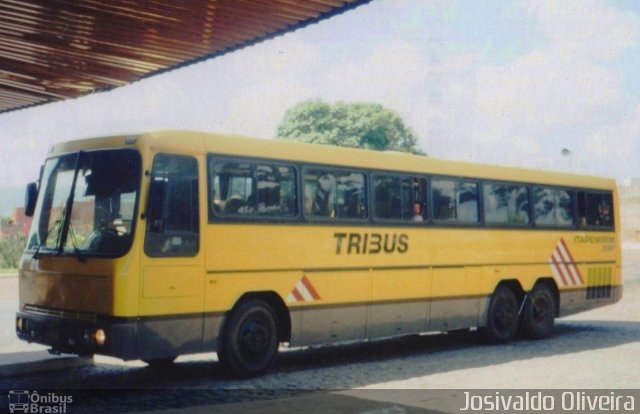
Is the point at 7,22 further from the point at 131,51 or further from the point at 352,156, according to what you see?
the point at 352,156

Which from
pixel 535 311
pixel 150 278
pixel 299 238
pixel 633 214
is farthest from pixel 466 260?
pixel 633 214

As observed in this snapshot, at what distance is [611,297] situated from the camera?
1794cm

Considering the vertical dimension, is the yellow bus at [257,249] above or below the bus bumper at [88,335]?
above

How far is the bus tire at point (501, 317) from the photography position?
599 inches

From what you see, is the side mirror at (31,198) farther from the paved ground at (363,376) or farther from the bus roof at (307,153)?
the paved ground at (363,376)

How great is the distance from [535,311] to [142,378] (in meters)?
8.31

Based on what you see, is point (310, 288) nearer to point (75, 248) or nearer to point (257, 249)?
point (257, 249)

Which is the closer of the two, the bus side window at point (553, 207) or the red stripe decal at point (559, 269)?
the bus side window at point (553, 207)

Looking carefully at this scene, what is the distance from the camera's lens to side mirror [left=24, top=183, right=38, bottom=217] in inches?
443

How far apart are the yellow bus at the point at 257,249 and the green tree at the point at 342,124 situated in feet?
162

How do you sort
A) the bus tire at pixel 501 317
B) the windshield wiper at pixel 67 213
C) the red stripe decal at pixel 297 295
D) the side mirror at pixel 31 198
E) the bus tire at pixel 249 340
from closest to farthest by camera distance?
the windshield wiper at pixel 67 213 → the bus tire at pixel 249 340 → the side mirror at pixel 31 198 → the red stripe decal at pixel 297 295 → the bus tire at pixel 501 317

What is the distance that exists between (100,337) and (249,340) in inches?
87.6

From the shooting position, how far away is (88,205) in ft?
33.9

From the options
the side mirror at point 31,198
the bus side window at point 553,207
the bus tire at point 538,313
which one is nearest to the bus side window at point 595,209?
the bus side window at point 553,207
